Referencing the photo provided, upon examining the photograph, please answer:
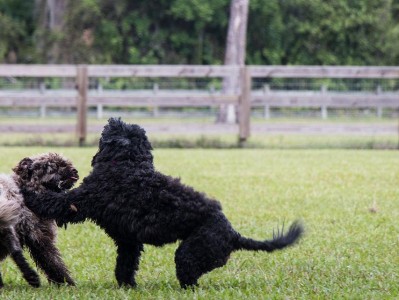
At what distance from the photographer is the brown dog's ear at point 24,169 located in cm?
634

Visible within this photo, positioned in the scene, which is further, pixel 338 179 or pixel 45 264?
pixel 338 179

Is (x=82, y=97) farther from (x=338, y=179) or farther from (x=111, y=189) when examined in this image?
(x=111, y=189)

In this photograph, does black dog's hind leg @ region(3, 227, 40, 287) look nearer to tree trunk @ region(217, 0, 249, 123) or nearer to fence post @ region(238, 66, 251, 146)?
fence post @ region(238, 66, 251, 146)

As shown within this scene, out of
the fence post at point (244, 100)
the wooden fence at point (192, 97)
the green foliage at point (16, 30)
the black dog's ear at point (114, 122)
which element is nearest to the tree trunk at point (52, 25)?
the green foliage at point (16, 30)

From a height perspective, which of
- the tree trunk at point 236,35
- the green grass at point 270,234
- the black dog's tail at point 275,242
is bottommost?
the green grass at point 270,234

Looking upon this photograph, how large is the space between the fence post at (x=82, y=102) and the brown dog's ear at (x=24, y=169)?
1111 cm

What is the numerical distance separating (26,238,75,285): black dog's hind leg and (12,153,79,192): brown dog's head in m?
0.38

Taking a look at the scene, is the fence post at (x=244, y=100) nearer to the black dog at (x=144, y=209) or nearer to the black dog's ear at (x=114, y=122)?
the black dog's ear at (x=114, y=122)

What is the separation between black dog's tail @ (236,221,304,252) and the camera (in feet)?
19.5

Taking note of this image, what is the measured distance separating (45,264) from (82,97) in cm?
1140

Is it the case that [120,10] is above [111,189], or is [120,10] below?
above

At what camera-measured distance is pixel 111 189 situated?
5832 millimetres

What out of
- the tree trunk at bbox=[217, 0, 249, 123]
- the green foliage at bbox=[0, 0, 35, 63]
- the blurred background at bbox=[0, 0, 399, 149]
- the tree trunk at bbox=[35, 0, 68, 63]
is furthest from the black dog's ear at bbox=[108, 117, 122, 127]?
the green foliage at bbox=[0, 0, 35, 63]

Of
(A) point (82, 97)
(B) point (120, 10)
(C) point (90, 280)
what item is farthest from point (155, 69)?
(B) point (120, 10)
